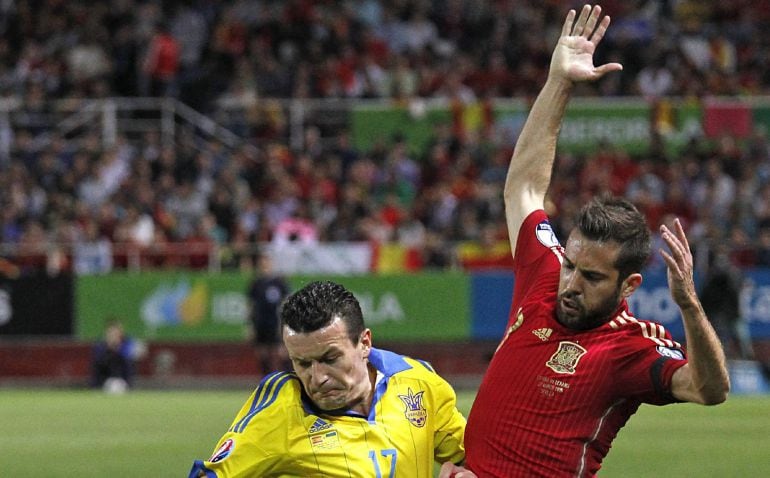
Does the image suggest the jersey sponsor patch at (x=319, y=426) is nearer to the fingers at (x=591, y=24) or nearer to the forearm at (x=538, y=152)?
the forearm at (x=538, y=152)

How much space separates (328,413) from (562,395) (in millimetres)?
818

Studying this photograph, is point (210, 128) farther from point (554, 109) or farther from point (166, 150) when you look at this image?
point (554, 109)

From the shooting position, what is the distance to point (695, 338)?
444 cm

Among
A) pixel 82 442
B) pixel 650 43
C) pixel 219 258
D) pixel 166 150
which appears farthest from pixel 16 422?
pixel 650 43

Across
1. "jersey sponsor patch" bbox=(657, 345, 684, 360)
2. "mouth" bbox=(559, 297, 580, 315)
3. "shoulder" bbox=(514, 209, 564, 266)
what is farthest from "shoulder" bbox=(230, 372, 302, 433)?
"jersey sponsor patch" bbox=(657, 345, 684, 360)

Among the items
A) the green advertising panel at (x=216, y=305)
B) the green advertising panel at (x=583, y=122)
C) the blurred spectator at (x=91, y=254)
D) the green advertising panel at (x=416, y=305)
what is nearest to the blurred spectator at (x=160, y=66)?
the green advertising panel at (x=583, y=122)

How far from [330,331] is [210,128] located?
19938 mm

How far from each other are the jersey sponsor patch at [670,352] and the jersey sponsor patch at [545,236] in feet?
2.79

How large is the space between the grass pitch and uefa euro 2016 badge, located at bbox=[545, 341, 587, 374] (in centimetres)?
572

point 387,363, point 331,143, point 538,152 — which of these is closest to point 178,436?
point 538,152

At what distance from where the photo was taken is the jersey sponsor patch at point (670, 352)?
4730mm

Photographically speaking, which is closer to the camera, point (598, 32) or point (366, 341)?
point (366, 341)

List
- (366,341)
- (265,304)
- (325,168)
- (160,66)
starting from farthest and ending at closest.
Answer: (160,66), (325,168), (265,304), (366,341)

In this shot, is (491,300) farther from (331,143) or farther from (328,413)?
(328,413)
